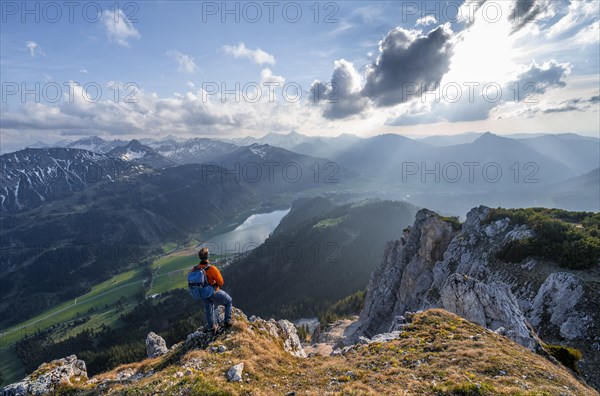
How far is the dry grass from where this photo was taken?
14.6 meters

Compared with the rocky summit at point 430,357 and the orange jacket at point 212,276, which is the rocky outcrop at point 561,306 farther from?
the orange jacket at point 212,276

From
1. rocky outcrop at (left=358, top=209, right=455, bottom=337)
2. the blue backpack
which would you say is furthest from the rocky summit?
rocky outcrop at (left=358, top=209, right=455, bottom=337)

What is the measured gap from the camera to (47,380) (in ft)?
67.8

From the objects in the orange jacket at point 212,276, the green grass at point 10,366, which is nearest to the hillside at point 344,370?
the orange jacket at point 212,276

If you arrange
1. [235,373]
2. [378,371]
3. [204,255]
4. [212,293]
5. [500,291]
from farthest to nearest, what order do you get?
[500,291]
[212,293]
[204,255]
[378,371]
[235,373]

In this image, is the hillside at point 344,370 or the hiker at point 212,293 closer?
the hillside at point 344,370

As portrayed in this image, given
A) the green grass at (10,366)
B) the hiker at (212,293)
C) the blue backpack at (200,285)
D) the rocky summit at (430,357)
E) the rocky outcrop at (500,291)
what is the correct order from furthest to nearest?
the green grass at (10,366)
the rocky outcrop at (500,291)
the hiker at (212,293)
the blue backpack at (200,285)
the rocky summit at (430,357)

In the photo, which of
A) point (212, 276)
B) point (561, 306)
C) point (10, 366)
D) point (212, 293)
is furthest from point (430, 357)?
point (10, 366)

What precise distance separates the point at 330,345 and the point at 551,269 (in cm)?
5585

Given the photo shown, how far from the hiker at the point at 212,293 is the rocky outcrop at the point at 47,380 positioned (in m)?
11.7

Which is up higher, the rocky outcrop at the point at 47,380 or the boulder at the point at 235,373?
the boulder at the point at 235,373

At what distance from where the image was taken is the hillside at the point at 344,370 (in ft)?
48.4

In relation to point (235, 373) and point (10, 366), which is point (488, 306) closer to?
point (235, 373)

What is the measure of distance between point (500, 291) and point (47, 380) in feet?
132
